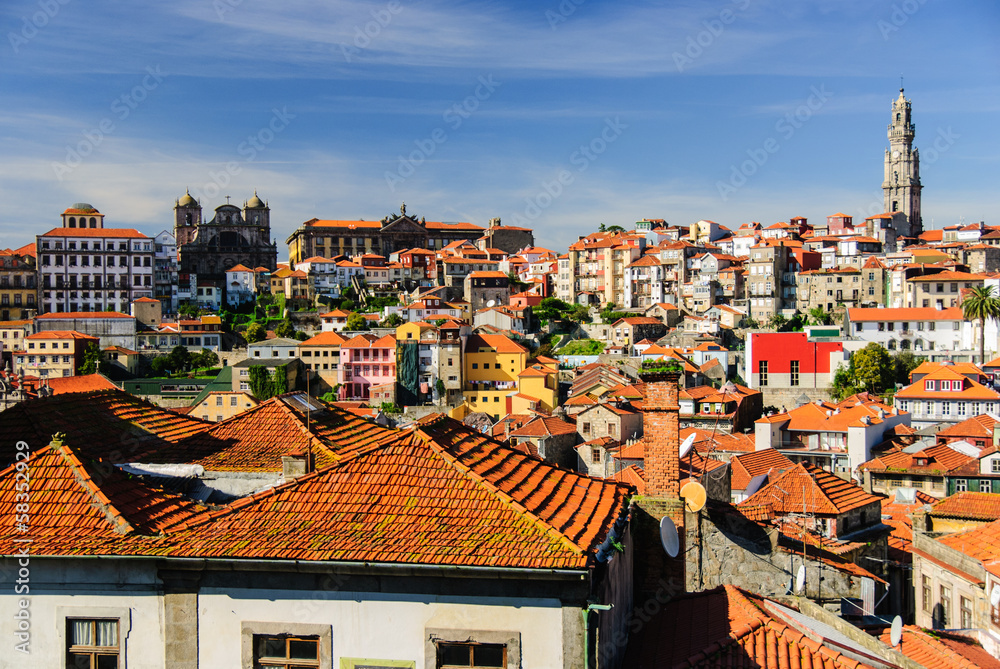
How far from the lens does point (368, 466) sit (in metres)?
7.83

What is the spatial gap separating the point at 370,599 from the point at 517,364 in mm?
64055

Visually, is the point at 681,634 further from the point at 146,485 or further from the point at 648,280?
the point at 648,280

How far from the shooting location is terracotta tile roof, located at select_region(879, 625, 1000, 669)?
35.0 feet

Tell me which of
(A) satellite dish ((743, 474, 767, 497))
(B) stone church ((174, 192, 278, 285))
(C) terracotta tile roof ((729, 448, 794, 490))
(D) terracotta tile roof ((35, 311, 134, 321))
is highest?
(B) stone church ((174, 192, 278, 285))

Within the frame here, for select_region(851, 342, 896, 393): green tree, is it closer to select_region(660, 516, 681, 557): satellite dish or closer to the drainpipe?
select_region(660, 516, 681, 557): satellite dish

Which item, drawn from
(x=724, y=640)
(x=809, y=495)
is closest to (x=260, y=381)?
(x=809, y=495)

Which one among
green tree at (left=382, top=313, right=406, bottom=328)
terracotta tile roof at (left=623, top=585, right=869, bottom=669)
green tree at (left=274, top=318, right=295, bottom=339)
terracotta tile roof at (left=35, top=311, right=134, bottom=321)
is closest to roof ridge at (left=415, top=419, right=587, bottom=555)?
terracotta tile roof at (left=623, top=585, right=869, bottom=669)

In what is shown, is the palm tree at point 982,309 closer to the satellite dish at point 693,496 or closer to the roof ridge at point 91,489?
the satellite dish at point 693,496

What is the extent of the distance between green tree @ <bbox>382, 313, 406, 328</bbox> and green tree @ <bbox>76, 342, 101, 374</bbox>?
2532 centimetres

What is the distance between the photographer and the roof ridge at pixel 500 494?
6.96 meters

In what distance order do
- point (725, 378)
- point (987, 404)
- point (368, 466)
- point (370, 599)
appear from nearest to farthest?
point (370, 599) → point (368, 466) → point (987, 404) → point (725, 378)

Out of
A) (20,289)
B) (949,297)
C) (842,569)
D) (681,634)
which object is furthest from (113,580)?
(20,289)

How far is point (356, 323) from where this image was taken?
85.2m

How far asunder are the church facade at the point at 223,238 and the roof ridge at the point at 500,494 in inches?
4274
